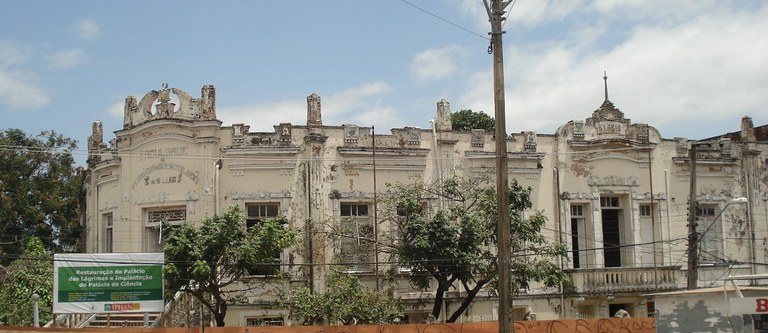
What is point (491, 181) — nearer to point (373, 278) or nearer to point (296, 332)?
point (373, 278)

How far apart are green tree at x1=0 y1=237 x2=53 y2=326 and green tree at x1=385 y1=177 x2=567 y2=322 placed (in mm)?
9882

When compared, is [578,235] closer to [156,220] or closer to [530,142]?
[530,142]

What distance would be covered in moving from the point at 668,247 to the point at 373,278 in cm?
1004

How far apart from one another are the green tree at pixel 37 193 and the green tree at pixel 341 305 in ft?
56.8

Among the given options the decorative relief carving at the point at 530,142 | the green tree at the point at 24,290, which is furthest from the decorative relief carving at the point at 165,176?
the decorative relief carving at the point at 530,142

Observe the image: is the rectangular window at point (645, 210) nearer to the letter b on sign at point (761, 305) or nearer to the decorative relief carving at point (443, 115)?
the decorative relief carving at point (443, 115)

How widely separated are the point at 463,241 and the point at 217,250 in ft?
20.7

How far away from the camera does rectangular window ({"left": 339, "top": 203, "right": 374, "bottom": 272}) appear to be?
26.1 m

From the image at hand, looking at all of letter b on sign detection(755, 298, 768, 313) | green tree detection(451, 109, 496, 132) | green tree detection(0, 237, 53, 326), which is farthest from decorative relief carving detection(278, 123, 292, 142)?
green tree detection(451, 109, 496, 132)

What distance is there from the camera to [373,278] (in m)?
26.5

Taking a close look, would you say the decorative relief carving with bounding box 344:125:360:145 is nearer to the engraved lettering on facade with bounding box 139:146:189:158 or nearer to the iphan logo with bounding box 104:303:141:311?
the engraved lettering on facade with bounding box 139:146:189:158

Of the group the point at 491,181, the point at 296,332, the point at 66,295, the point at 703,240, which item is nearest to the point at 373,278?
the point at 491,181

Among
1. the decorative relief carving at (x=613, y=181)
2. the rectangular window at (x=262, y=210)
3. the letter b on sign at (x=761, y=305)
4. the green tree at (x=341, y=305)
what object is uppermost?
the decorative relief carving at (x=613, y=181)

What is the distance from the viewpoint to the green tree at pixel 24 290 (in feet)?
81.7
